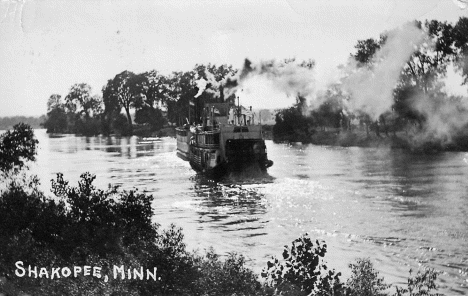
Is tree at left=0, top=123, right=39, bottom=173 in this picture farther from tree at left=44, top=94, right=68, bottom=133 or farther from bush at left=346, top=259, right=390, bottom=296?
bush at left=346, top=259, right=390, bottom=296

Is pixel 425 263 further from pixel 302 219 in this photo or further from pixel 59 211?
pixel 59 211

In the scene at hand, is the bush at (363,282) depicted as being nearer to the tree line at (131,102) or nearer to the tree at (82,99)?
the tree line at (131,102)

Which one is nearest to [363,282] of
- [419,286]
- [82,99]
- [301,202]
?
[419,286]

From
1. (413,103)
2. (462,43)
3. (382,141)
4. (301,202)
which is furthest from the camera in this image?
(382,141)

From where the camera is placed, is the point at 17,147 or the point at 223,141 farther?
the point at 223,141

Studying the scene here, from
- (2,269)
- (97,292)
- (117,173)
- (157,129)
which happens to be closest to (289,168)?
(157,129)

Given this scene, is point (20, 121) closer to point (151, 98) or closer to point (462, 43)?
point (151, 98)

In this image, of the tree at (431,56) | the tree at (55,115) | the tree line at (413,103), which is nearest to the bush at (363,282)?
the tree line at (413,103)

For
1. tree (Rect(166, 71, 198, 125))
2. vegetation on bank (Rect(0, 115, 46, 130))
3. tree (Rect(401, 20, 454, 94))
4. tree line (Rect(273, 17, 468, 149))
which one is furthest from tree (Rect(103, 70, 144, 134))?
tree (Rect(401, 20, 454, 94))
